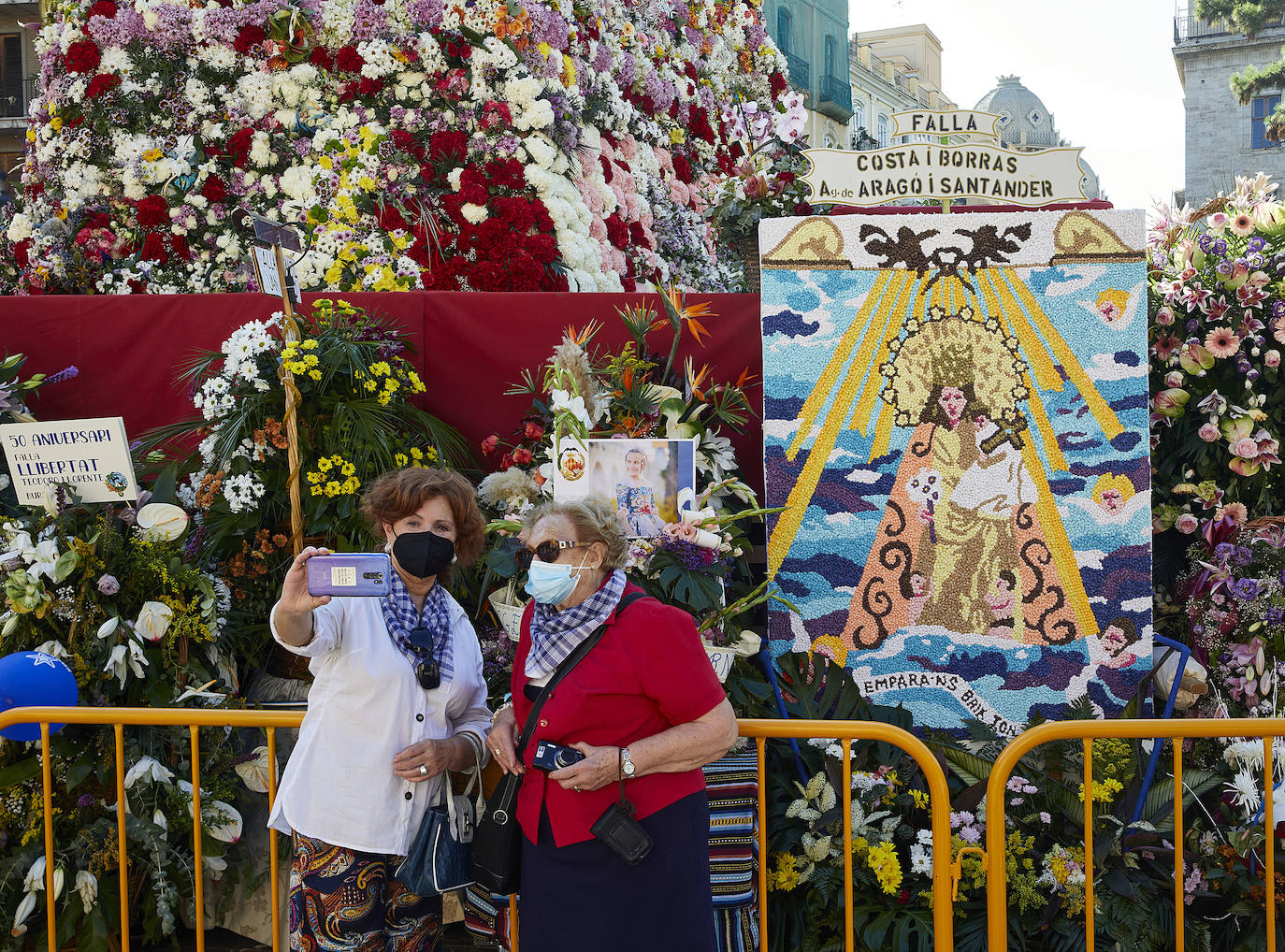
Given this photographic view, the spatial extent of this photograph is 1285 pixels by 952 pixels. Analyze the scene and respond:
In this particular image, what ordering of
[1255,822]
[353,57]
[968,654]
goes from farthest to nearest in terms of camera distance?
[353,57]
[968,654]
[1255,822]

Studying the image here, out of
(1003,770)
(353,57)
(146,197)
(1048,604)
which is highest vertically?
(353,57)

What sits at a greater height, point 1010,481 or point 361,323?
point 361,323

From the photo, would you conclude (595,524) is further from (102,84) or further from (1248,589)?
(102,84)

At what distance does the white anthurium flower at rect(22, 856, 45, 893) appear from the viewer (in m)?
3.28

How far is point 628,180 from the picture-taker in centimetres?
787

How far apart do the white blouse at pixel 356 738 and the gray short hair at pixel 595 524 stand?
45 cm

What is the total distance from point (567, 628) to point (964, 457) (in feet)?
6.77

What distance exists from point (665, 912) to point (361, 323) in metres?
2.56

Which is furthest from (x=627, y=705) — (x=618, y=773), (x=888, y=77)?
(x=888, y=77)

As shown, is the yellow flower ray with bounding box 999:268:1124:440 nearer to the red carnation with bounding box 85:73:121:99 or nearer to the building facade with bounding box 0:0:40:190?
the red carnation with bounding box 85:73:121:99

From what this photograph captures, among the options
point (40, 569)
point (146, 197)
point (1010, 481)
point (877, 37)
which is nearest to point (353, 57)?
point (146, 197)

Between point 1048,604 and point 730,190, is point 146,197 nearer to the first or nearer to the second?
point 730,190

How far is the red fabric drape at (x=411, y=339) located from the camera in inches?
178

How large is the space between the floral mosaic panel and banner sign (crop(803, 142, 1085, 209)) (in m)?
Answer: 0.15
